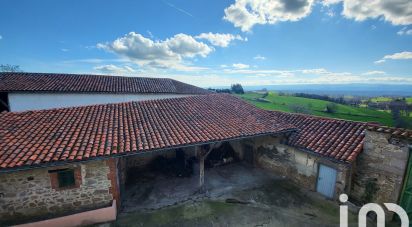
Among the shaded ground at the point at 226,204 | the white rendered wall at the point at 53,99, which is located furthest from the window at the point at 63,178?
the white rendered wall at the point at 53,99

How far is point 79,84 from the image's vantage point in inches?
806

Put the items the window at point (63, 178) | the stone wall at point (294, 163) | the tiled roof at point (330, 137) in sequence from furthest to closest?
1. the stone wall at point (294, 163)
2. the tiled roof at point (330, 137)
3. the window at point (63, 178)

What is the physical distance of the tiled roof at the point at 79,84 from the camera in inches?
728

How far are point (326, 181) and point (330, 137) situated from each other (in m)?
2.21

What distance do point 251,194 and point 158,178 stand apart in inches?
203

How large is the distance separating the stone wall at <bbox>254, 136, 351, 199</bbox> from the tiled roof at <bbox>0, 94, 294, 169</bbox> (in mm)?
1309

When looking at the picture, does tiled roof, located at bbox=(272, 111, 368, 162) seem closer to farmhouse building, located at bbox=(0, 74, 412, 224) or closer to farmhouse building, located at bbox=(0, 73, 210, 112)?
farmhouse building, located at bbox=(0, 74, 412, 224)

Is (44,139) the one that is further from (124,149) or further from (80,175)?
(124,149)

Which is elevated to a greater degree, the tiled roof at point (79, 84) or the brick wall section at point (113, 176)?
the tiled roof at point (79, 84)

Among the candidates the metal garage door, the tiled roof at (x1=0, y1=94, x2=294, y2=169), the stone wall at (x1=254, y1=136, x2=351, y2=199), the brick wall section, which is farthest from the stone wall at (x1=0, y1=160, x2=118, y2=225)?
the metal garage door

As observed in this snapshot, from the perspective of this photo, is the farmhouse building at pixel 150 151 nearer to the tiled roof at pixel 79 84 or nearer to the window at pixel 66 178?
the window at pixel 66 178

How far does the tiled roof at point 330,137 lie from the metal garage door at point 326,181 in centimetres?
95

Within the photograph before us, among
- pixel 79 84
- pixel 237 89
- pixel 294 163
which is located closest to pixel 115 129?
pixel 294 163

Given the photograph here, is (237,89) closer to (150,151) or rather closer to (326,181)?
(326,181)
